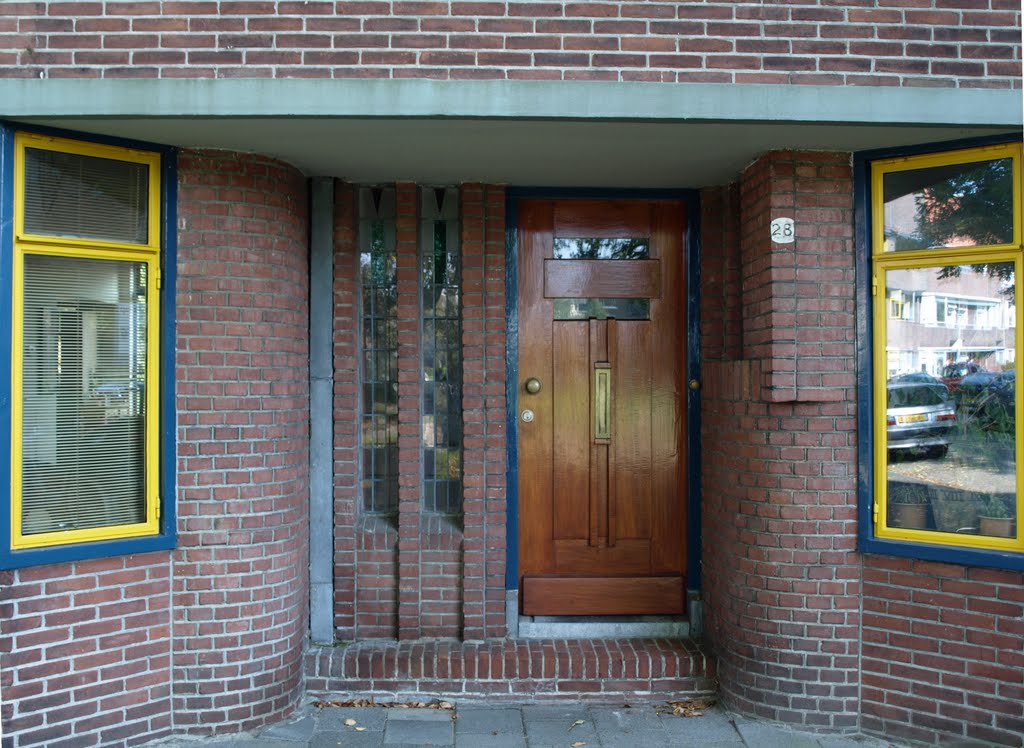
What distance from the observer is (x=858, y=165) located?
12.2 feet

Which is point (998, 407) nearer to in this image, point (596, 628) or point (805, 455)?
point (805, 455)

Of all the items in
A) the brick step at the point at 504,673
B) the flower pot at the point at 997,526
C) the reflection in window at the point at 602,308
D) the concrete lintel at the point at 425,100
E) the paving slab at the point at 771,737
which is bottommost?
the paving slab at the point at 771,737

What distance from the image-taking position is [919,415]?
3.67 meters

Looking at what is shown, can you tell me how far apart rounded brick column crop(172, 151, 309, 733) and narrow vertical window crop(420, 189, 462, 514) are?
0.87 metres

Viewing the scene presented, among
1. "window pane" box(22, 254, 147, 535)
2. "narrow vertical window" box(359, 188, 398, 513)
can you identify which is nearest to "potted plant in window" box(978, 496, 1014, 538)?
"narrow vertical window" box(359, 188, 398, 513)

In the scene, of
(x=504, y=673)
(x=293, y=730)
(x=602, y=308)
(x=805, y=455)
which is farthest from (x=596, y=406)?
(x=293, y=730)

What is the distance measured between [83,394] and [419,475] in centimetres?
173

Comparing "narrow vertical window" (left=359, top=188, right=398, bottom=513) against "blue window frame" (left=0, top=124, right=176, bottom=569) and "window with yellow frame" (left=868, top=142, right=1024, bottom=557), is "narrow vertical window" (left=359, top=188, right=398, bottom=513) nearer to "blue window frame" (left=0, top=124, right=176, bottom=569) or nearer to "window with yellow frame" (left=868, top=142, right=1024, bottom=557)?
"blue window frame" (left=0, top=124, right=176, bottom=569)

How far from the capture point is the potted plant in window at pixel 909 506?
364 cm

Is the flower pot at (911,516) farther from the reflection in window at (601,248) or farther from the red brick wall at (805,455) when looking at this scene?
the reflection in window at (601,248)

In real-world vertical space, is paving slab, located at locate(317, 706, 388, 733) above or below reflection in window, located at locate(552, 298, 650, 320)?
below

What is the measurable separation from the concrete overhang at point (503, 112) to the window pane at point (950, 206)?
7.5 inches

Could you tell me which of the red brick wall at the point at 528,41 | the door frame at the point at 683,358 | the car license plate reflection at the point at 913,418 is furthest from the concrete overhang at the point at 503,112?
the car license plate reflection at the point at 913,418

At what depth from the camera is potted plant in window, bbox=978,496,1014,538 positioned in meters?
3.48
